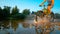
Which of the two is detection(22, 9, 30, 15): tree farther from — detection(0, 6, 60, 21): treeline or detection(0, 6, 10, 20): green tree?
detection(0, 6, 10, 20): green tree

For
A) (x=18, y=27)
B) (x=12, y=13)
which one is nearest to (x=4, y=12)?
(x=12, y=13)

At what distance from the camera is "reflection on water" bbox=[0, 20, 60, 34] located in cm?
218

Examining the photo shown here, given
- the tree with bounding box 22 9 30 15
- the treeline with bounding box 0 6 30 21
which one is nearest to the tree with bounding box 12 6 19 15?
the treeline with bounding box 0 6 30 21

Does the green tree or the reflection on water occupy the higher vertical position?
the green tree

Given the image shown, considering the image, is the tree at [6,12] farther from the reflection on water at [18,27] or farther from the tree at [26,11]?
the tree at [26,11]

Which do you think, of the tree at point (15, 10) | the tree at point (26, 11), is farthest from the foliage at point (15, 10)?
the tree at point (26, 11)

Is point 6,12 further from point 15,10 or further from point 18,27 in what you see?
point 18,27

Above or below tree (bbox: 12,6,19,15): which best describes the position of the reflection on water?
below

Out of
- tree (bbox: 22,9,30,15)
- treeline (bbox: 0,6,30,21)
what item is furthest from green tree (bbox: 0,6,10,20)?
tree (bbox: 22,9,30,15)

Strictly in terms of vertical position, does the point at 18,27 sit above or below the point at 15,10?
below

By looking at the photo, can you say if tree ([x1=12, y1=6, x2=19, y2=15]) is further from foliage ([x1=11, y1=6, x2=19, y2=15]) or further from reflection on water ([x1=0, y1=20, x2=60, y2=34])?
reflection on water ([x1=0, y1=20, x2=60, y2=34])

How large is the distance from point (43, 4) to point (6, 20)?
701 millimetres

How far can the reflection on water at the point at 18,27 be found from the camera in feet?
7.16

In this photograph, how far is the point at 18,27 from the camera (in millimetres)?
2186
